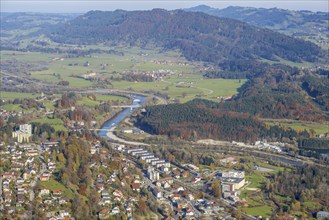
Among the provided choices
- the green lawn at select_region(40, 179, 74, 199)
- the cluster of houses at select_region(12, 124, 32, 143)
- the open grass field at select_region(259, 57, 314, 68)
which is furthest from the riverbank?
the open grass field at select_region(259, 57, 314, 68)

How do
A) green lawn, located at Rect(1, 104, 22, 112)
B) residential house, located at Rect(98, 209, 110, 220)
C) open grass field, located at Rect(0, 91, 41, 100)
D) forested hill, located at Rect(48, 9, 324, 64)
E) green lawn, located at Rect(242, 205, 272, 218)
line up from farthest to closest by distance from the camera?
forested hill, located at Rect(48, 9, 324, 64) < open grass field, located at Rect(0, 91, 41, 100) < green lawn, located at Rect(1, 104, 22, 112) < green lawn, located at Rect(242, 205, 272, 218) < residential house, located at Rect(98, 209, 110, 220)

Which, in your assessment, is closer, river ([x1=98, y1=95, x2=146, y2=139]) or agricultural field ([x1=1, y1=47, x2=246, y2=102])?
river ([x1=98, y1=95, x2=146, y2=139])

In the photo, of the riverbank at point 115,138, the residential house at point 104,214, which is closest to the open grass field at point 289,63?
the riverbank at point 115,138

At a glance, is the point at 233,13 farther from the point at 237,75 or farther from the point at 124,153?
the point at 124,153

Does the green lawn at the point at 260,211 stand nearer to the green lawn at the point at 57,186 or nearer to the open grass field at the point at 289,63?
the green lawn at the point at 57,186

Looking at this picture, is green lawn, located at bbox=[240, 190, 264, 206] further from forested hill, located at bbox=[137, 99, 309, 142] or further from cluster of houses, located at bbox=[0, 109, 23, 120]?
cluster of houses, located at bbox=[0, 109, 23, 120]

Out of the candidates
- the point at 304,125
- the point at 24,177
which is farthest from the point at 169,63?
the point at 24,177

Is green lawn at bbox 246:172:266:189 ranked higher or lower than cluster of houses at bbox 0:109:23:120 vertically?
lower
